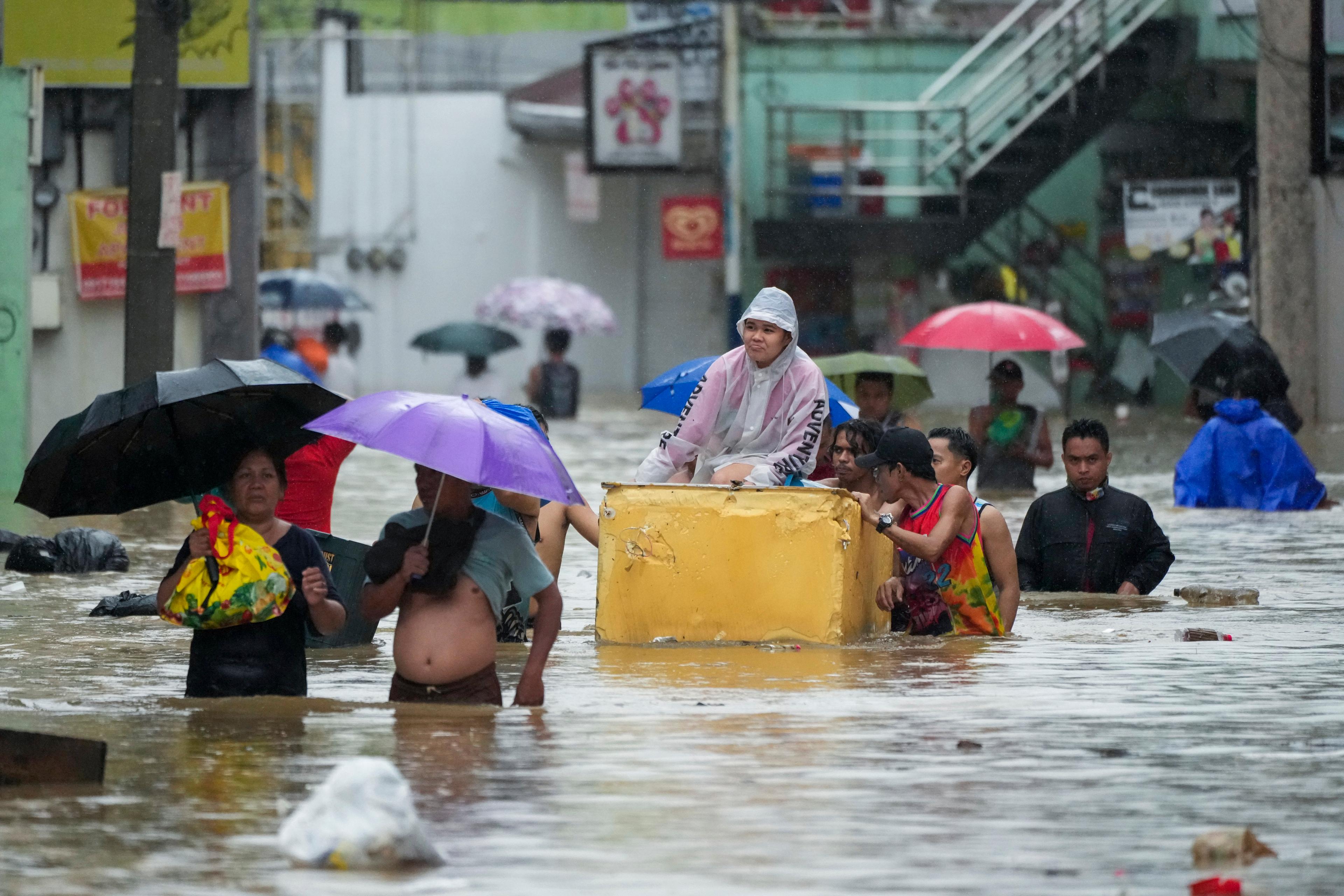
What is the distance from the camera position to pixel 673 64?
3966 cm

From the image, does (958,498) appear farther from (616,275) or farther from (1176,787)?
(616,275)

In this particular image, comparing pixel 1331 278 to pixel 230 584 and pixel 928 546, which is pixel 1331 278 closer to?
pixel 928 546

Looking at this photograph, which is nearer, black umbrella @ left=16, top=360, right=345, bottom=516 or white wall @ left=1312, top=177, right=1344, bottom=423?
black umbrella @ left=16, top=360, right=345, bottom=516

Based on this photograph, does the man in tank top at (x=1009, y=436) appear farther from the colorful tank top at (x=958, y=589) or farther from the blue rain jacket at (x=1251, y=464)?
the colorful tank top at (x=958, y=589)

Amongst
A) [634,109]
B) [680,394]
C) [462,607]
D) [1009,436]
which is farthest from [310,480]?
[634,109]

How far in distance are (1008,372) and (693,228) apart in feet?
84.4

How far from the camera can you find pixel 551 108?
45.6 m

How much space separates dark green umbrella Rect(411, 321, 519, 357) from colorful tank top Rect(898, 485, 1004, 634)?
2020cm

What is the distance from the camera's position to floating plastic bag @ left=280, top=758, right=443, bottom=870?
5.79 m

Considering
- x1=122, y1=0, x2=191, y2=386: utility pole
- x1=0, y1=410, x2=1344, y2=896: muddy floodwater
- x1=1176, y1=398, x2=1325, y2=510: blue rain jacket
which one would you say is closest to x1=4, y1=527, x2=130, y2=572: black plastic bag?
x1=0, y1=410, x2=1344, y2=896: muddy floodwater

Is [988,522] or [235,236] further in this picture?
[235,236]

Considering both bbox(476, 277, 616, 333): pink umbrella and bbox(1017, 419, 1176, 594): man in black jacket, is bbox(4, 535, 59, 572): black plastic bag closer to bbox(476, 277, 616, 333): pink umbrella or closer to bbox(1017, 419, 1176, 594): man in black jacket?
bbox(1017, 419, 1176, 594): man in black jacket

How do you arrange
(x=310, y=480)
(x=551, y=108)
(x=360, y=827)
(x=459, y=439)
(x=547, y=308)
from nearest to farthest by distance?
(x=360, y=827)
(x=459, y=439)
(x=310, y=480)
(x=547, y=308)
(x=551, y=108)

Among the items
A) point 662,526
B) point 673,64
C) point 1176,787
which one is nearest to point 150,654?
point 662,526
